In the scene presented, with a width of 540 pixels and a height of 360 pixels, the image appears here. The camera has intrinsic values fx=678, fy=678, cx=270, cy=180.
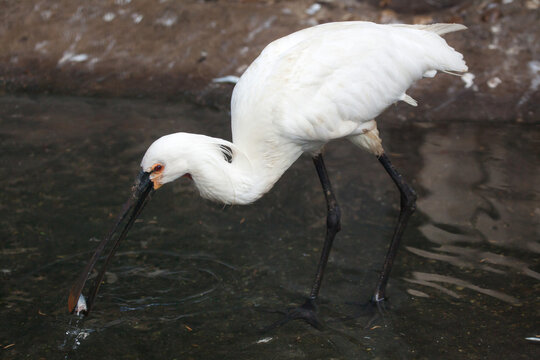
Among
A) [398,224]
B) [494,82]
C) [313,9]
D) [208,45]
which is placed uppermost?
[313,9]

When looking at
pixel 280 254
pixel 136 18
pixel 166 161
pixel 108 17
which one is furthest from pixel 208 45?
pixel 166 161

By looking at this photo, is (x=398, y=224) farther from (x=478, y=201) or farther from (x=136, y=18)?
(x=136, y=18)

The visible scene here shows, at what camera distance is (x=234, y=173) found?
407cm

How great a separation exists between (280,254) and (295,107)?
1.36 meters

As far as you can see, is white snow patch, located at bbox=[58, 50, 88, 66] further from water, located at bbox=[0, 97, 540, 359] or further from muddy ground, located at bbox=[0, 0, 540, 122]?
water, located at bbox=[0, 97, 540, 359]

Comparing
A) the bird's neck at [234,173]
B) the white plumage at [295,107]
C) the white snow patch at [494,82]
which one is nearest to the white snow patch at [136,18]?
the white snow patch at [494,82]

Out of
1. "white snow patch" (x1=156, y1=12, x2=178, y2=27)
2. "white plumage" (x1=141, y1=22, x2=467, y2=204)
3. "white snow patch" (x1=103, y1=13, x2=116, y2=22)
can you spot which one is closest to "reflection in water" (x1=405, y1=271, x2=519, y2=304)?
"white plumage" (x1=141, y1=22, x2=467, y2=204)

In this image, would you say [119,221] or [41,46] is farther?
[41,46]

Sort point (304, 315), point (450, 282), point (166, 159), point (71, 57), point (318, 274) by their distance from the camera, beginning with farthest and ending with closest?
point (71, 57) < point (450, 282) < point (318, 274) < point (304, 315) < point (166, 159)

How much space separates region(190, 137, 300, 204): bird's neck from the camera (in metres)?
3.97

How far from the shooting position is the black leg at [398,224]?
4.52 meters

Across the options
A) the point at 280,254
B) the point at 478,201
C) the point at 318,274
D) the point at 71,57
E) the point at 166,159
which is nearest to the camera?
the point at 166,159

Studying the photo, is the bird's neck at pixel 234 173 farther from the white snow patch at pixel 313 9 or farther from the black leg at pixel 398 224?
the white snow patch at pixel 313 9

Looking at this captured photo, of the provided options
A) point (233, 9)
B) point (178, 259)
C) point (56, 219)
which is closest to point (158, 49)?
point (233, 9)
